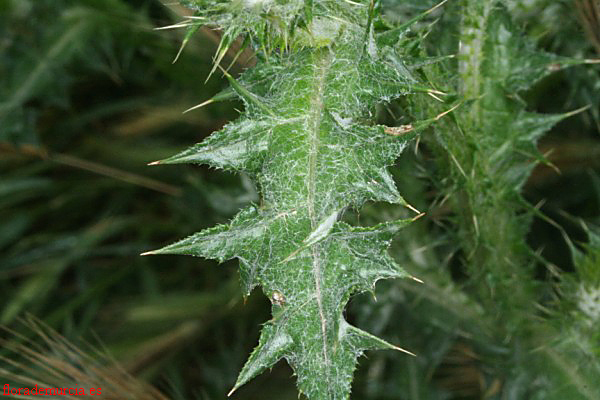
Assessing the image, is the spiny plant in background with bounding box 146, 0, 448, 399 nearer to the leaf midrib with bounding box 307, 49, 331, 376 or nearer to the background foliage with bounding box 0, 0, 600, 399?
the leaf midrib with bounding box 307, 49, 331, 376

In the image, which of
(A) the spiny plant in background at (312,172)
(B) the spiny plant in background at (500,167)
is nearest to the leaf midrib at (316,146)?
(A) the spiny plant in background at (312,172)

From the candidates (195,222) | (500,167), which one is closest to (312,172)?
(500,167)

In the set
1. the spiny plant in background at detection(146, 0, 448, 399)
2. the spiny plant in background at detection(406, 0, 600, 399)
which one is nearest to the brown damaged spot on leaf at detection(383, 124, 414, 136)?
the spiny plant in background at detection(146, 0, 448, 399)

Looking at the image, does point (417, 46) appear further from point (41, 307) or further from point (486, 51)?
point (41, 307)

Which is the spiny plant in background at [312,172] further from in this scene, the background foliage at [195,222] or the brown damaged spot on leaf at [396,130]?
the background foliage at [195,222]

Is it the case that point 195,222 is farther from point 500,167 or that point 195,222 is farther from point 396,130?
point 396,130
